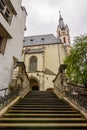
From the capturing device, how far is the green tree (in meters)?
12.8

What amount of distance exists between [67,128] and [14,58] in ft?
20.6

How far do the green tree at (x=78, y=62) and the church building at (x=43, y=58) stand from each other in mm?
8232

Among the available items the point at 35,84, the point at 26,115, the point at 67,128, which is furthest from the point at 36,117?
the point at 35,84

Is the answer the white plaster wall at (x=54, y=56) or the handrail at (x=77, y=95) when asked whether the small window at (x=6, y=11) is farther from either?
the white plaster wall at (x=54, y=56)

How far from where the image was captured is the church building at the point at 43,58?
22.0 metres

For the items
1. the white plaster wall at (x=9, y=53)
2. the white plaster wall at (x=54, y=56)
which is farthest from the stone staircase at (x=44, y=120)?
the white plaster wall at (x=54, y=56)

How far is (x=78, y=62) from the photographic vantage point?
13531 millimetres

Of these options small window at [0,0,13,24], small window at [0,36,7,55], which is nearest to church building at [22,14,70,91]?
small window at [0,0,13,24]

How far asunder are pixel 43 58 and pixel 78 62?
1146cm

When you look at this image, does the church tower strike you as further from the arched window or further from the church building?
the arched window

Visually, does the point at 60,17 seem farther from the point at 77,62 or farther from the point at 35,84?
the point at 77,62

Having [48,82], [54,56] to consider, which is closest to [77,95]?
[48,82]

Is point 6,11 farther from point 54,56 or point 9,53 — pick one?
point 54,56

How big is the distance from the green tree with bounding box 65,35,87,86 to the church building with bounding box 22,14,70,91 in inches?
324
